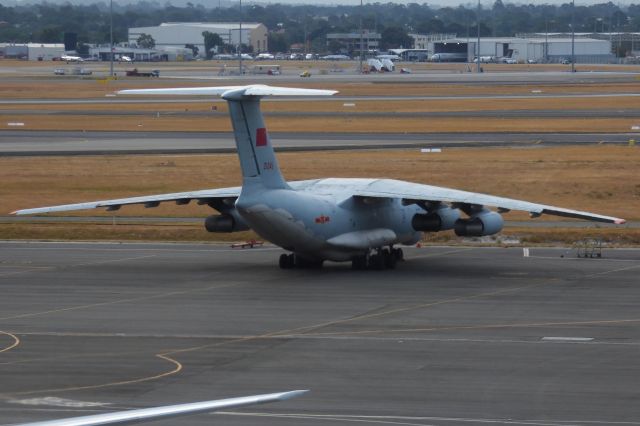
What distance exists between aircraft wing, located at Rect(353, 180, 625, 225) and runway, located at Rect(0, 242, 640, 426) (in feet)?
7.92

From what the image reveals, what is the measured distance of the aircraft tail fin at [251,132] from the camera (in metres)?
42.5

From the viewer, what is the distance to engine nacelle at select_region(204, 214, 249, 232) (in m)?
47.4

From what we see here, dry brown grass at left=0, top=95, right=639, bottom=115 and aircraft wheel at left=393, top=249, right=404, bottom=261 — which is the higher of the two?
dry brown grass at left=0, top=95, right=639, bottom=115

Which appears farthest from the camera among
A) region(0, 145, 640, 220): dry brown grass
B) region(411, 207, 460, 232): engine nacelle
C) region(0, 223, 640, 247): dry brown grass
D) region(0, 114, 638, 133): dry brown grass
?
region(0, 114, 638, 133): dry brown grass

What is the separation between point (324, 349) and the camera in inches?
1276

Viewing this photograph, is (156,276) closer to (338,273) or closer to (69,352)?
(338,273)

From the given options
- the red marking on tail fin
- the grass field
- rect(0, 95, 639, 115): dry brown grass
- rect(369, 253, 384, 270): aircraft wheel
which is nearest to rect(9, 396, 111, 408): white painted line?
the red marking on tail fin

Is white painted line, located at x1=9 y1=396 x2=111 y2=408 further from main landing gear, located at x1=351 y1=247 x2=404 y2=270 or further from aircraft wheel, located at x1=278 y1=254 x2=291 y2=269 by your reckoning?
main landing gear, located at x1=351 y1=247 x2=404 y2=270

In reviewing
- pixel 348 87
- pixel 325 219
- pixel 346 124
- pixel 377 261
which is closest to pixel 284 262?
pixel 377 261

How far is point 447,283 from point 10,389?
19152mm

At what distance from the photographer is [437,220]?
46750 millimetres

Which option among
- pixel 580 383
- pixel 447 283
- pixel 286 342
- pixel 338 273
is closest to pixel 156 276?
pixel 338 273

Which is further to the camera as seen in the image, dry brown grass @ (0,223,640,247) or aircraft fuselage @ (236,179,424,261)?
dry brown grass @ (0,223,640,247)

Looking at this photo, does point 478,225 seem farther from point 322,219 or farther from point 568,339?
point 568,339
